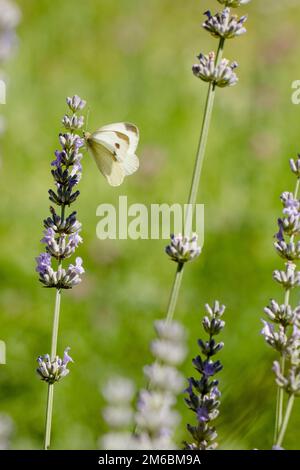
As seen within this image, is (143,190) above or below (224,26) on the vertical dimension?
above

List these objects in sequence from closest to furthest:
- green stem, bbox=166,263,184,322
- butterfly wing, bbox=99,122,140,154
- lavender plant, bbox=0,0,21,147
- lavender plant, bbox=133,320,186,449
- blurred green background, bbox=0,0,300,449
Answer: lavender plant, bbox=133,320,186,449
green stem, bbox=166,263,184,322
butterfly wing, bbox=99,122,140,154
lavender plant, bbox=0,0,21,147
blurred green background, bbox=0,0,300,449

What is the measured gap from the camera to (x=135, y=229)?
11.2 ft

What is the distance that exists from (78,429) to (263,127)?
7.90 ft

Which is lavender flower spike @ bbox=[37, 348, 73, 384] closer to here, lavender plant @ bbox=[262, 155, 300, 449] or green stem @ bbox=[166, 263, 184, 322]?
green stem @ bbox=[166, 263, 184, 322]

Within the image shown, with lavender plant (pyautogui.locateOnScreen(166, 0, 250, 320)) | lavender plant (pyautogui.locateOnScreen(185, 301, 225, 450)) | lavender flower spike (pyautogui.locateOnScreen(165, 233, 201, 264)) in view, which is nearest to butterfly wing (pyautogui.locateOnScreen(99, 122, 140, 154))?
lavender plant (pyautogui.locateOnScreen(166, 0, 250, 320))

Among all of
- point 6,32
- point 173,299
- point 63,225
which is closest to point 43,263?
point 63,225

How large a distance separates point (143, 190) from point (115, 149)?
217 cm

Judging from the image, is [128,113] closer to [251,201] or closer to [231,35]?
[251,201]

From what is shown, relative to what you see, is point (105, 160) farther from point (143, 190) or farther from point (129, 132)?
point (143, 190)

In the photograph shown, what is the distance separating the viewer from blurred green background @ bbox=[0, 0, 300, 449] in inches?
99.2

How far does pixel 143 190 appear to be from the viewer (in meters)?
3.78

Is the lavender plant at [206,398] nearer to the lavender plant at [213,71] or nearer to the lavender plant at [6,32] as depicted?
the lavender plant at [213,71]

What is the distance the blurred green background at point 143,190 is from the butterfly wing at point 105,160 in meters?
0.65
